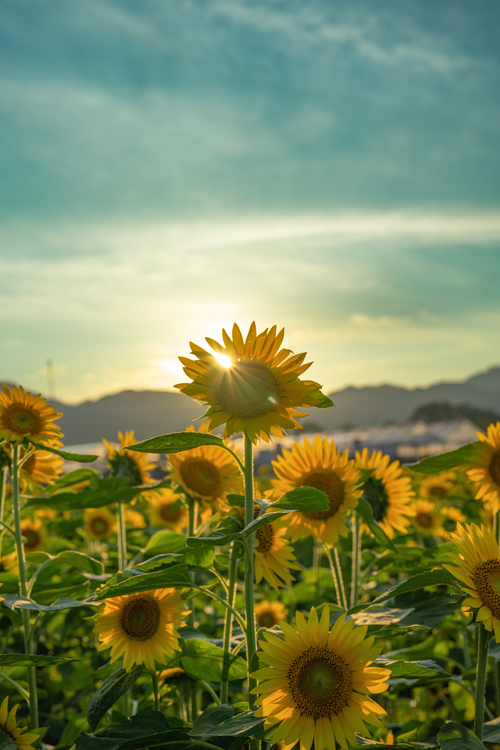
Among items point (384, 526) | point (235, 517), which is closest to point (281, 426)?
point (235, 517)

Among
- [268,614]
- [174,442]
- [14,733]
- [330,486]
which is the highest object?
[174,442]

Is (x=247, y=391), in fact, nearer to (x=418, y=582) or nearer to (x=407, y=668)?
(x=418, y=582)

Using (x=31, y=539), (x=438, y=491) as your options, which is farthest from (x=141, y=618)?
(x=438, y=491)

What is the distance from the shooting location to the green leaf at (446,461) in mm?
1713

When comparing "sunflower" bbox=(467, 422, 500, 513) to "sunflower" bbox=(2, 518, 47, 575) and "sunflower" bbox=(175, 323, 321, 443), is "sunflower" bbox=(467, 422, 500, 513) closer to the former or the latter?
"sunflower" bbox=(175, 323, 321, 443)

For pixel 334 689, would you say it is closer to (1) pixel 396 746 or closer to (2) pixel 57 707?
A: (1) pixel 396 746

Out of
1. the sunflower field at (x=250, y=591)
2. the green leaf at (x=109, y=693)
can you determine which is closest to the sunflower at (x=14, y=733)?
the sunflower field at (x=250, y=591)

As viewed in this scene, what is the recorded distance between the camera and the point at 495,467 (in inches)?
71.4

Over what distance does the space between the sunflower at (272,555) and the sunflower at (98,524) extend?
7.30 ft

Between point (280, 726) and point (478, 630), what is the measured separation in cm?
45

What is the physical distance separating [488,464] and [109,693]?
1301 millimetres

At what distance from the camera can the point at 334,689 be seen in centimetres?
110

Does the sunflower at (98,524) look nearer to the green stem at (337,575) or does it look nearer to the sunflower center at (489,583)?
the green stem at (337,575)

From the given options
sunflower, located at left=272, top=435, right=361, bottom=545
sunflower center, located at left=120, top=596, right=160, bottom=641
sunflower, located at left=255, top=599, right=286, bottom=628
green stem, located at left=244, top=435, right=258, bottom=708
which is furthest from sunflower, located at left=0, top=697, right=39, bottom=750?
sunflower, located at left=255, top=599, right=286, bottom=628
